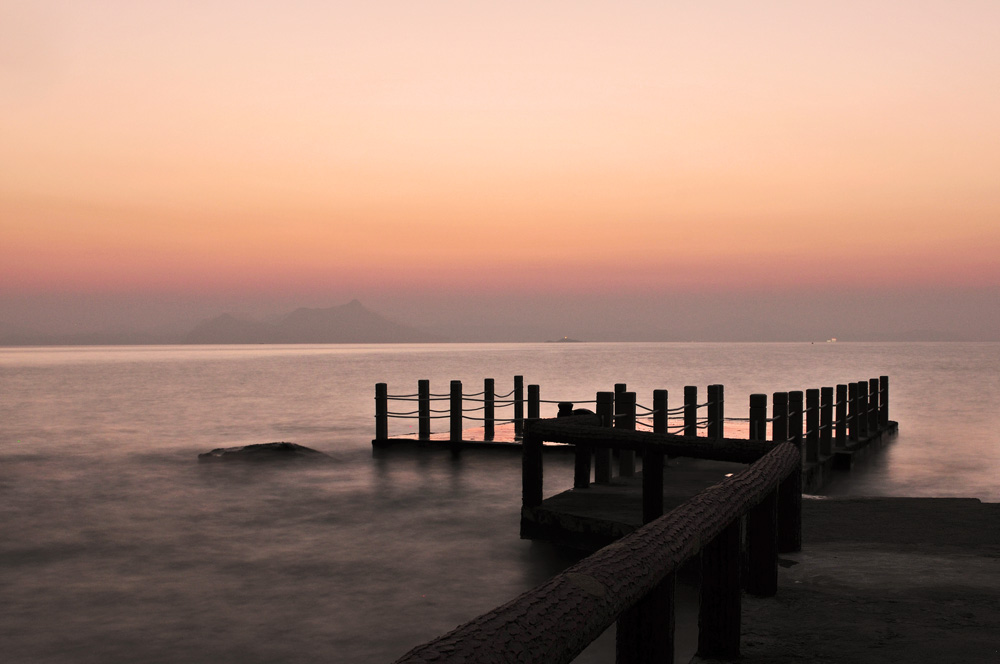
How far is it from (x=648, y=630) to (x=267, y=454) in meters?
18.7

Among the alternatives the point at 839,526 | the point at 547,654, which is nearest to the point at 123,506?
the point at 839,526

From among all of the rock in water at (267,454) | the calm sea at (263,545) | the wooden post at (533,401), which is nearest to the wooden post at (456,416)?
the calm sea at (263,545)

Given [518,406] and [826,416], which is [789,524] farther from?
[518,406]

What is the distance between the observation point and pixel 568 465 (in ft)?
60.4

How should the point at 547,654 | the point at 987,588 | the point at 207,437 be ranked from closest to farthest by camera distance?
the point at 547,654 → the point at 987,588 → the point at 207,437

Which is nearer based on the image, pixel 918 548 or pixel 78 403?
pixel 918 548

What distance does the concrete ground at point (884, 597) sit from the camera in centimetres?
454

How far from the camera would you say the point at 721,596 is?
4195 millimetres

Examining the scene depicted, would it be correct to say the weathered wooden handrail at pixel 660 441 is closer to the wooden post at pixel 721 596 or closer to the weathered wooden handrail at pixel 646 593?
the weathered wooden handrail at pixel 646 593

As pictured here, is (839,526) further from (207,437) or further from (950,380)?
(950,380)

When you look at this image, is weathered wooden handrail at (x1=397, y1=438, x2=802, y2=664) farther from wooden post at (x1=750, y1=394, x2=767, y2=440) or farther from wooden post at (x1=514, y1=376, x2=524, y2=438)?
wooden post at (x1=514, y1=376, x2=524, y2=438)

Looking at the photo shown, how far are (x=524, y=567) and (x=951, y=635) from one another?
19.8ft

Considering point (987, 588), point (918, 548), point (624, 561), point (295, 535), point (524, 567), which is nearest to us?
point (624, 561)

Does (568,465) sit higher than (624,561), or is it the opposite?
(624,561)
